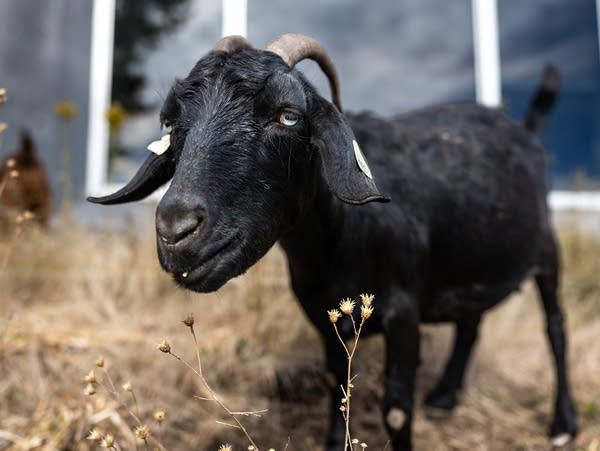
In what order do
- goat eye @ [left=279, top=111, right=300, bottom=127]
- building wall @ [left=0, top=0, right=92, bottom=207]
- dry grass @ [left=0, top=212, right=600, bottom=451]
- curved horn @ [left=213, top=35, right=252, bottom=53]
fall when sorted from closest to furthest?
goat eye @ [left=279, top=111, right=300, bottom=127]
curved horn @ [left=213, top=35, right=252, bottom=53]
dry grass @ [left=0, top=212, right=600, bottom=451]
building wall @ [left=0, top=0, right=92, bottom=207]

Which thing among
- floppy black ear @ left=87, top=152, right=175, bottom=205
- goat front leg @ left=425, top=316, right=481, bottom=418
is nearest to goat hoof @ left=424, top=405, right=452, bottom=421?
goat front leg @ left=425, top=316, right=481, bottom=418

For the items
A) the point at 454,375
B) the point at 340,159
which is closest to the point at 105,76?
the point at 454,375

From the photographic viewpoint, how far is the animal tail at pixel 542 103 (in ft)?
12.5

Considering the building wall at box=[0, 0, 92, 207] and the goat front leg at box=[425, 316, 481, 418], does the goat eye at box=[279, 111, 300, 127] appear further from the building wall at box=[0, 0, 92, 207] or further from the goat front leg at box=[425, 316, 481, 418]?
the building wall at box=[0, 0, 92, 207]

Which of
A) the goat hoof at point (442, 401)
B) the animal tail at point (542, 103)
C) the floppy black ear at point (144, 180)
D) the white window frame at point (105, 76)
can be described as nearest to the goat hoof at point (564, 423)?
the goat hoof at point (442, 401)

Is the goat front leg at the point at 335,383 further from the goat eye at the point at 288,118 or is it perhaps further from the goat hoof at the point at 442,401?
the goat eye at the point at 288,118

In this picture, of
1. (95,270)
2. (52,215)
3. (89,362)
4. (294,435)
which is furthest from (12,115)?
(294,435)

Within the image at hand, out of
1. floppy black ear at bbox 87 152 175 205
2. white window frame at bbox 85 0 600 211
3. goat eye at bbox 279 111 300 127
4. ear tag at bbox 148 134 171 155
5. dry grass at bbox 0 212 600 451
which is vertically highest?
white window frame at bbox 85 0 600 211

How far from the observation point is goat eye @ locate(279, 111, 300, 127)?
171 cm

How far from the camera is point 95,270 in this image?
4.45 meters

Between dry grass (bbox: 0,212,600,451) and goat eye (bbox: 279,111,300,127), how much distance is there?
1438 mm

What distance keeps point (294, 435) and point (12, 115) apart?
5.59 metres

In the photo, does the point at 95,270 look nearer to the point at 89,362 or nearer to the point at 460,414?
the point at 89,362

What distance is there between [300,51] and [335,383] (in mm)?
1533
